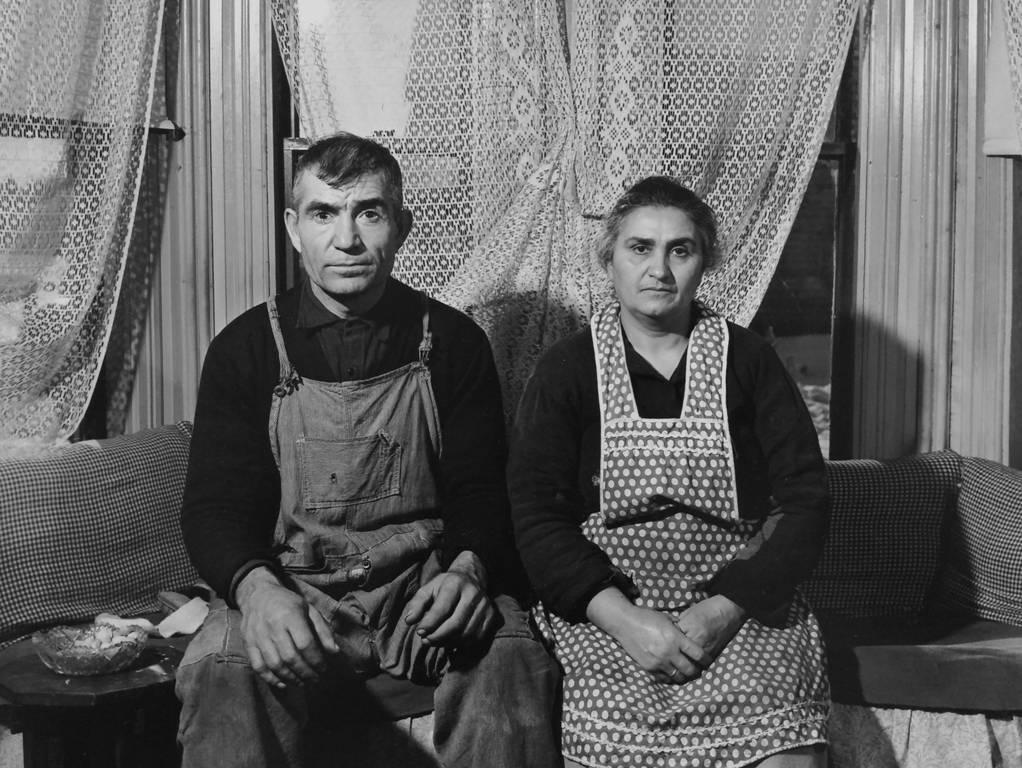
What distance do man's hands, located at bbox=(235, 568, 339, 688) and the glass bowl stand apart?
277mm

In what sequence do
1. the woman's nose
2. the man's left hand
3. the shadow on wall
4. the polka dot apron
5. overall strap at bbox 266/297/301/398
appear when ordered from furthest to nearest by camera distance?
the shadow on wall → overall strap at bbox 266/297/301/398 → the woman's nose → the man's left hand → the polka dot apron

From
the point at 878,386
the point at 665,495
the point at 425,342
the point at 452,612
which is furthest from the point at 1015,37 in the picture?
the point at 452,612

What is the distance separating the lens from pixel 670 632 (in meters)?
2.42

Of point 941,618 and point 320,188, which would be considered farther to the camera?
point 941,618

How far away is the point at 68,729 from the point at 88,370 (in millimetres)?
1108

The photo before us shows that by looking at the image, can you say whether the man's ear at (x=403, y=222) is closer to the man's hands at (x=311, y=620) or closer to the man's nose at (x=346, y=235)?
the man's nose at (x=346, y=235)

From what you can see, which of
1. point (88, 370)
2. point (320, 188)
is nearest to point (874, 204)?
point (320, 188)

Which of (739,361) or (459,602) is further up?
(739,361)

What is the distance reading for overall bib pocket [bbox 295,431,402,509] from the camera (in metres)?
2.69

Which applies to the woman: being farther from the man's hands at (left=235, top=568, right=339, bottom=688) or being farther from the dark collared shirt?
the man's hands at (left=235, top=568, right=339, bottom=688)

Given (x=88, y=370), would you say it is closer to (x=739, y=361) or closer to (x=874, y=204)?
(x=739, y=361)

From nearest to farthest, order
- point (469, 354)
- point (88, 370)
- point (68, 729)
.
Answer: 1. point (68, 729)
2. point (469, 354)
3. point (88, 370)

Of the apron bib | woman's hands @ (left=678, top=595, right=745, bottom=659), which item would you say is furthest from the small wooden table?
woman's hands @ (left=678, top=595, right=745, bottom=659)

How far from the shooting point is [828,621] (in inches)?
121
